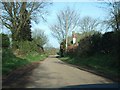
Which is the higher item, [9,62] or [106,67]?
[9,62]

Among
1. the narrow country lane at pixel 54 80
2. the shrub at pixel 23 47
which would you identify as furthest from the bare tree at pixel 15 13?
the narrow country lane at pixel 54 80

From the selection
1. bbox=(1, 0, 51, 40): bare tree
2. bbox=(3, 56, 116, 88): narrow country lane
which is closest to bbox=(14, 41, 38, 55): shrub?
bbox=(1, 0, 51, 40): bare tree

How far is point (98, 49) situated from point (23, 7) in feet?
57.7

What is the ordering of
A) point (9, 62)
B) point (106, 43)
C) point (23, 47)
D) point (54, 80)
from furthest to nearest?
point (23, 47)
point (106, 43)
point (9, 62)
point (54, 80)

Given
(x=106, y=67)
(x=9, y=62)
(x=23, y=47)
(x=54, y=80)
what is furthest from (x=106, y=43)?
(x=23, y=47)

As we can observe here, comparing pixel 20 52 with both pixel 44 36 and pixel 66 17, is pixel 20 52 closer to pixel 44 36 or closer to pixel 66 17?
pixel 66 17

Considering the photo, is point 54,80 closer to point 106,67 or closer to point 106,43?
point 106,67

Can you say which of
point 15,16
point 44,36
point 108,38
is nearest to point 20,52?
point 15,16

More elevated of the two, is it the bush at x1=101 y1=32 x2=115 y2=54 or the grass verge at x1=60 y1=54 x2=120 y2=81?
the bush at x1=101 y1=32 x2=115 y2=54

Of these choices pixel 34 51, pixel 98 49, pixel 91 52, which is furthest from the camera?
pixel 34 51

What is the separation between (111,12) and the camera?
123 ft

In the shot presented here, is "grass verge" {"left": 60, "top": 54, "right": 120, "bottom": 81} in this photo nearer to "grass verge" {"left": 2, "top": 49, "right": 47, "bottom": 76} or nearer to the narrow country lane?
the narrow country lane

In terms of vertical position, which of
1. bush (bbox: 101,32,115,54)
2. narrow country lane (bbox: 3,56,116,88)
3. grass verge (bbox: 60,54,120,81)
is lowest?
narrow country lane (bbox: 3,56,116,88)

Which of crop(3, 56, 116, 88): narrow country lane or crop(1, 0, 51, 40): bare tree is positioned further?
crop(1, 0, 51, 40): bare tree
